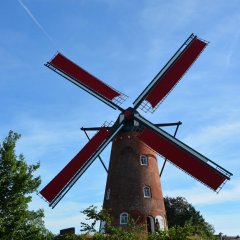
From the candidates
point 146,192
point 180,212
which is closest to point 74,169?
point 146,192

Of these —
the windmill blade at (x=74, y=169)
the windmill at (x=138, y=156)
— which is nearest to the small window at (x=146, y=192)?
the windmill at (x=138, y=156)

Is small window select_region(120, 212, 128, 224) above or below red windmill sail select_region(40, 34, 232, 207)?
below

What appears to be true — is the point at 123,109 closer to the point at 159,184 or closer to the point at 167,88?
the point at 167,88

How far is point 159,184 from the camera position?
2708cm

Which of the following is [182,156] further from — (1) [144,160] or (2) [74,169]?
(2) [74,169]

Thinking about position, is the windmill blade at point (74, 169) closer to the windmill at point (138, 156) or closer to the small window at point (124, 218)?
the windmill at point (138, 156)

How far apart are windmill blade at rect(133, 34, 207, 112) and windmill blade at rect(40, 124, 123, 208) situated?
9.99 feet

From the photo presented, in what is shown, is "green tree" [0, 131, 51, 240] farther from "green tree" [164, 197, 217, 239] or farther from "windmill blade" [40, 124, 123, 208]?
"green tree" [164, 197, 217, 239]

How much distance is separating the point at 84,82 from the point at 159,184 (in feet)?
Answer: 28.1

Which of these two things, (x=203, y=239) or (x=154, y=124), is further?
(x=154, y=124)

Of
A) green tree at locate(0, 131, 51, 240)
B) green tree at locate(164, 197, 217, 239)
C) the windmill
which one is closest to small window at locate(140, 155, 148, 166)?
the windmill

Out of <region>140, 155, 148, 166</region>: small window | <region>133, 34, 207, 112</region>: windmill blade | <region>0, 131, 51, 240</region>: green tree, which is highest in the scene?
<region>133, 34, 207, 112</region>: windmill blade

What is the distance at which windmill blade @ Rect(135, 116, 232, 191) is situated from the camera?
24375 millimetres

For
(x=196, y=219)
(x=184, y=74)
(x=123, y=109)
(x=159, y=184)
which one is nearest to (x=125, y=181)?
(x=159, y=184)
